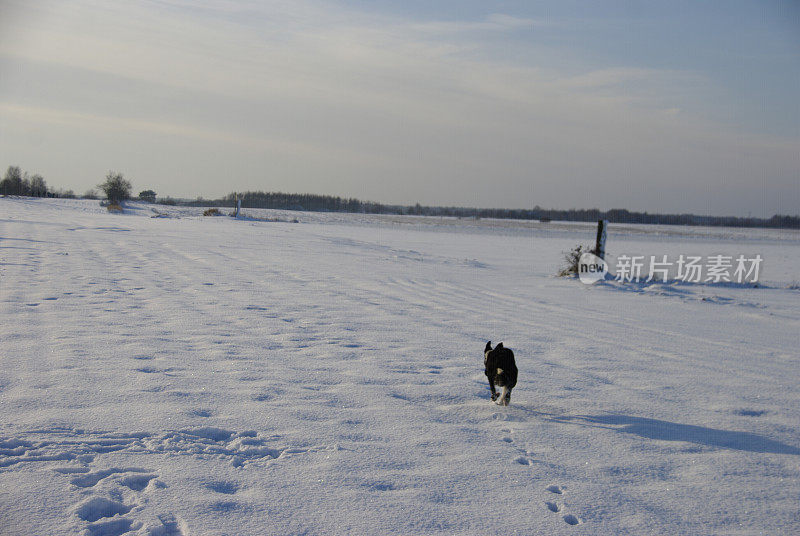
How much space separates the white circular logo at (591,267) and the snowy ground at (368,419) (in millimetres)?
5818

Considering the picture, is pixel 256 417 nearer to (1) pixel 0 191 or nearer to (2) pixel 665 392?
(2) pixel 665 392

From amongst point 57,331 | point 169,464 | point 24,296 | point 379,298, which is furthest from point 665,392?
point 24,296

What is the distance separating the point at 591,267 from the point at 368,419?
12983 mm

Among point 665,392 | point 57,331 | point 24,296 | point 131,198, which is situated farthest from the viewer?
point 131,198

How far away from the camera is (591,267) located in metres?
15.5

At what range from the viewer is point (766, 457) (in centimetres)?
393

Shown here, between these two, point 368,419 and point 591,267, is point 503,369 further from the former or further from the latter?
point 591,267

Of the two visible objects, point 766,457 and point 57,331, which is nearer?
point 766,457

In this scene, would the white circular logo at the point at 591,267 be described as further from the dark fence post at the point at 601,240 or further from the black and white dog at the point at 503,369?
the black and white dog at the point at 503,369

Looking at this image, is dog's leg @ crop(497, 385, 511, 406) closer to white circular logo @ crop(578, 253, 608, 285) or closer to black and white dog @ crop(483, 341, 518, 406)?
black and white dog @ crop(483, 341, 518, 406)


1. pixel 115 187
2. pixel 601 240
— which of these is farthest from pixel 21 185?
pixel 601 240

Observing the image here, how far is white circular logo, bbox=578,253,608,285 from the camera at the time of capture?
15.3 m

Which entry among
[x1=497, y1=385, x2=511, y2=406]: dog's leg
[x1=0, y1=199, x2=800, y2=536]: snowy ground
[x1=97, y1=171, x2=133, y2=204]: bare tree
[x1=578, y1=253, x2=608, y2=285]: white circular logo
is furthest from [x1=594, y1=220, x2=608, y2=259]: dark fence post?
[x1=97, y1=171, x2=133, y2=204]: bare tree

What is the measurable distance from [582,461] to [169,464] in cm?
283
